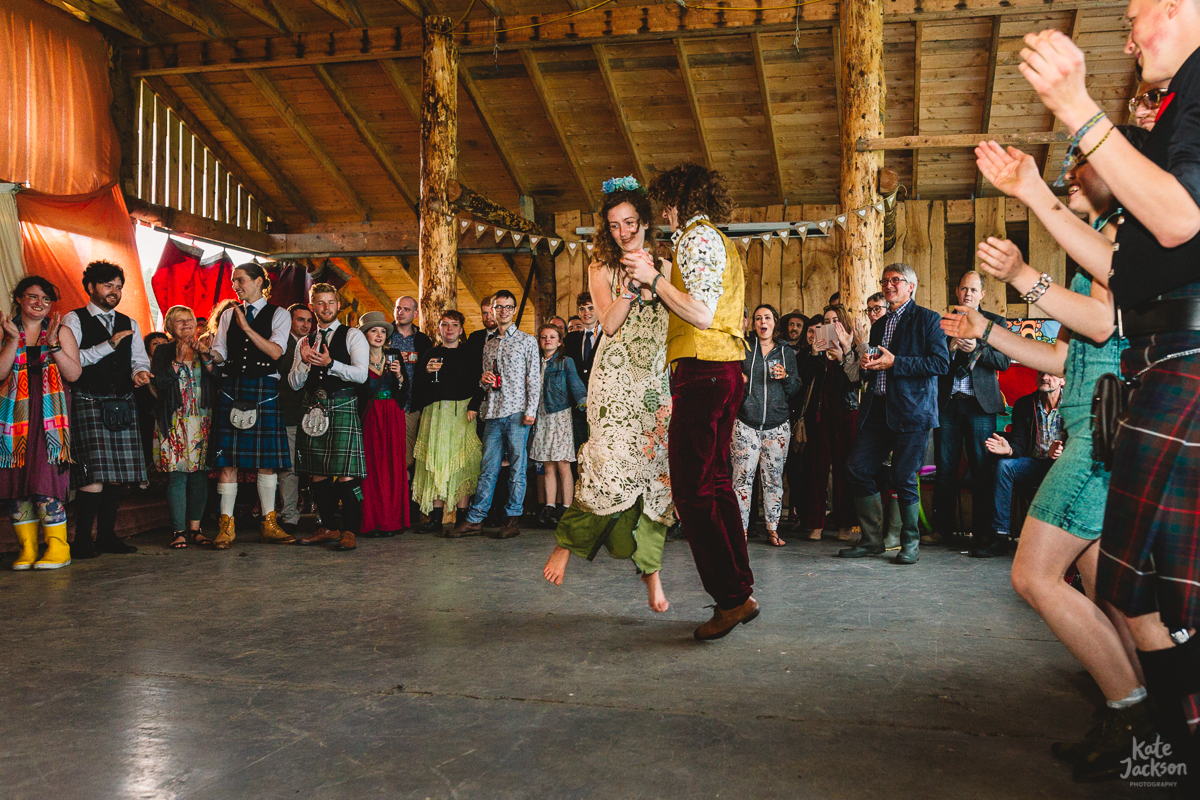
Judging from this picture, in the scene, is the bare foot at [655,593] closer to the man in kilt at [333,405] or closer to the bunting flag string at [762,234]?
the bunting flag string at [762,234]

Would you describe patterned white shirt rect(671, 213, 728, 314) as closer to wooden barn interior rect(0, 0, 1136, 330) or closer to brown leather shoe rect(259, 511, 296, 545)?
brown leather shoe rect(259, 511, 296, 545)

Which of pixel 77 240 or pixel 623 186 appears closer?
pixel 623 186

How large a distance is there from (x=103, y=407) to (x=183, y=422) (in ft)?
1.72

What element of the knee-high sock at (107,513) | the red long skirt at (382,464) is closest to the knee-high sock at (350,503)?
the red long skirt at (382,464)

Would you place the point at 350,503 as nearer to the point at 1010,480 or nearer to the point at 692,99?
the point at 1010,480

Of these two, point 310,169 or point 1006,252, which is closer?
point 1006,252

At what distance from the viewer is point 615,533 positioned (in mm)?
3078

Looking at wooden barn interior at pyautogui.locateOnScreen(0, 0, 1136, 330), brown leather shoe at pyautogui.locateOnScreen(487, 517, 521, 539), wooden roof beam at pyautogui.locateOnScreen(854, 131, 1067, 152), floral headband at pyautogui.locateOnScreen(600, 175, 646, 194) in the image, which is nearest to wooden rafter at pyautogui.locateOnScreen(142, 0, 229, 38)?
wooden barn interior at pyautogui.locateOnScreen(0, 0, 1136, 330)

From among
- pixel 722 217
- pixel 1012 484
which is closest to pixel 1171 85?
pixel 722 217

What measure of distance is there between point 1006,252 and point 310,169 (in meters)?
11.5

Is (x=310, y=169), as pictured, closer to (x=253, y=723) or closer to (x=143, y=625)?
(x=143, y=625)

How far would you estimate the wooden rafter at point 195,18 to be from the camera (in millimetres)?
8227

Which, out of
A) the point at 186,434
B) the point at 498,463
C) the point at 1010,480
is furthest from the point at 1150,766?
the point at 186,434

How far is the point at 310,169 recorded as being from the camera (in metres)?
11.8
